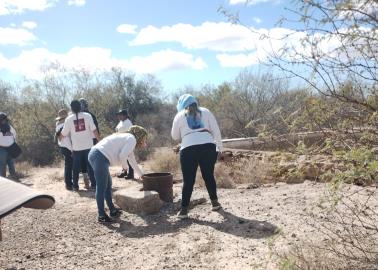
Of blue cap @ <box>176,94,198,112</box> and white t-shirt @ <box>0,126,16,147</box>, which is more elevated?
blue cap @ <box>176,94,198,112</box>

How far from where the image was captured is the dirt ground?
5.10 m

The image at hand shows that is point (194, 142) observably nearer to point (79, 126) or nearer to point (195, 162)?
point (195, 162)

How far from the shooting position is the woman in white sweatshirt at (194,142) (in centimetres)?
641

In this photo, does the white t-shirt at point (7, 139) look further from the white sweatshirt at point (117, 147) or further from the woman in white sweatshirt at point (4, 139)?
the white sweatshirt at point (117, 147)

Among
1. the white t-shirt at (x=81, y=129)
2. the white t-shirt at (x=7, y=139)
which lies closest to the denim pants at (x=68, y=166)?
the white t-shirt at (x=81, y=129)

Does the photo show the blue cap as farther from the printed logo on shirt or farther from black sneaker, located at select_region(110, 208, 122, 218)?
the printed logo on shirt

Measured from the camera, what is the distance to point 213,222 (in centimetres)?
624

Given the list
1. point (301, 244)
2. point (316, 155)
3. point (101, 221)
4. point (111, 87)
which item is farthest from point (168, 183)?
point (111, 87)

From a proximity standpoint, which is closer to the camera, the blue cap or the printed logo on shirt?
the blue cap

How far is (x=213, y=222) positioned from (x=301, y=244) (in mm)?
1585

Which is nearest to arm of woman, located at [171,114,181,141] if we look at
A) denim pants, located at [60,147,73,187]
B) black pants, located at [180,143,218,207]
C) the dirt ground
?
black pants, located at [180,143,218,207]

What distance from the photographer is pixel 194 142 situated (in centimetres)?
639

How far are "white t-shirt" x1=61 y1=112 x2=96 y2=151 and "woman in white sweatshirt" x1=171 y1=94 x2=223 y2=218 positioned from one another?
2.76 meters

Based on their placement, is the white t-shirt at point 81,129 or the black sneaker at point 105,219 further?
the white t-shirt at point 81,129
